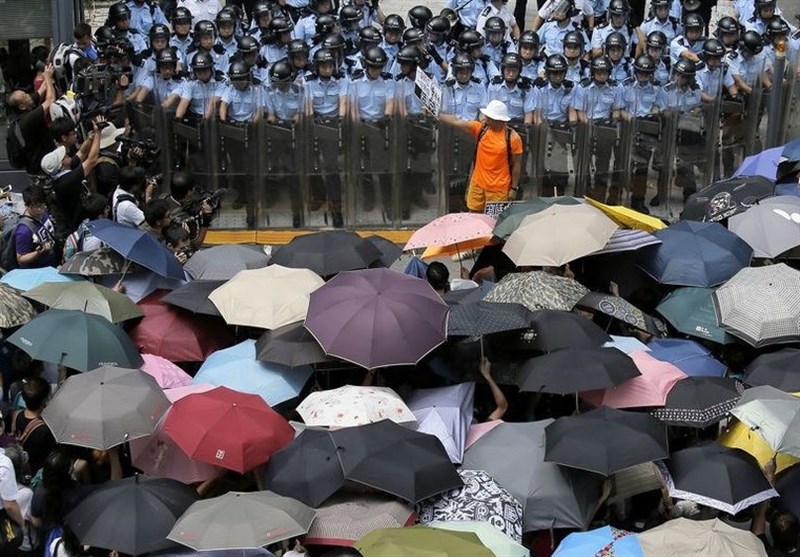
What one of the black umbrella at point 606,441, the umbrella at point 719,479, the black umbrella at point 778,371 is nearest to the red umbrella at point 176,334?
the black umbrella at point 606,441

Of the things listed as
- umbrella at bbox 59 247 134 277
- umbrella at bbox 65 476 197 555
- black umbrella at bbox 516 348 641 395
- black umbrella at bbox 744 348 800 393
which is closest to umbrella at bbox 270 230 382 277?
umbrella at bbox 59 247 134 277

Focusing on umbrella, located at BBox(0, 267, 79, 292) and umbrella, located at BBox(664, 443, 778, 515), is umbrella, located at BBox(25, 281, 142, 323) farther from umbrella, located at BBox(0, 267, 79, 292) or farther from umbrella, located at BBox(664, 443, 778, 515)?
umbrella, located at BBox(664, 443, 778, 515)

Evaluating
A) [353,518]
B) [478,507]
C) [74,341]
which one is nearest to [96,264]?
[74,341]

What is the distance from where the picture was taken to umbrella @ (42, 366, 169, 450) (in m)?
9.96

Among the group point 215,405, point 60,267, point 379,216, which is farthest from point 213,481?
point 379,216

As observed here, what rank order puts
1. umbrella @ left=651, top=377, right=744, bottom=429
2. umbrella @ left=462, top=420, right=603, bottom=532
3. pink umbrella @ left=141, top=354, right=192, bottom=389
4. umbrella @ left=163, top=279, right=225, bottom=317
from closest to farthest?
umbrella @ left=462, top=420, right=603, bottom=532 < umbrella @ left=651, top=377, right=744, bottom=429 < pink umbrella @ left=141, top=354, right=192, bottom=389 < umbrella @ left=163, top=279, right=225, bottom=317

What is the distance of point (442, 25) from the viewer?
18938 millimetres

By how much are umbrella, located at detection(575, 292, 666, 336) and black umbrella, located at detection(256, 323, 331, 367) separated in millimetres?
2232

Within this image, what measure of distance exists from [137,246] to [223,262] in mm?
923

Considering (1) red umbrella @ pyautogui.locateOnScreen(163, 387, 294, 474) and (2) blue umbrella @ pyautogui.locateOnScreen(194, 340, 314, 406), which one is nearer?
(1) red umbrella @ pyautogui.locateOnScreen(163, 387, 294, 474)

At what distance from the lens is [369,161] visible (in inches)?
670

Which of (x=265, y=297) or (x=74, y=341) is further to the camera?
(x=265, y=297)

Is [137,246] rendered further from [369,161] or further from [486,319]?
[369,161]

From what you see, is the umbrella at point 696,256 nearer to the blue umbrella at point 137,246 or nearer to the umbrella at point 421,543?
the blue umbrella at point 137,246
